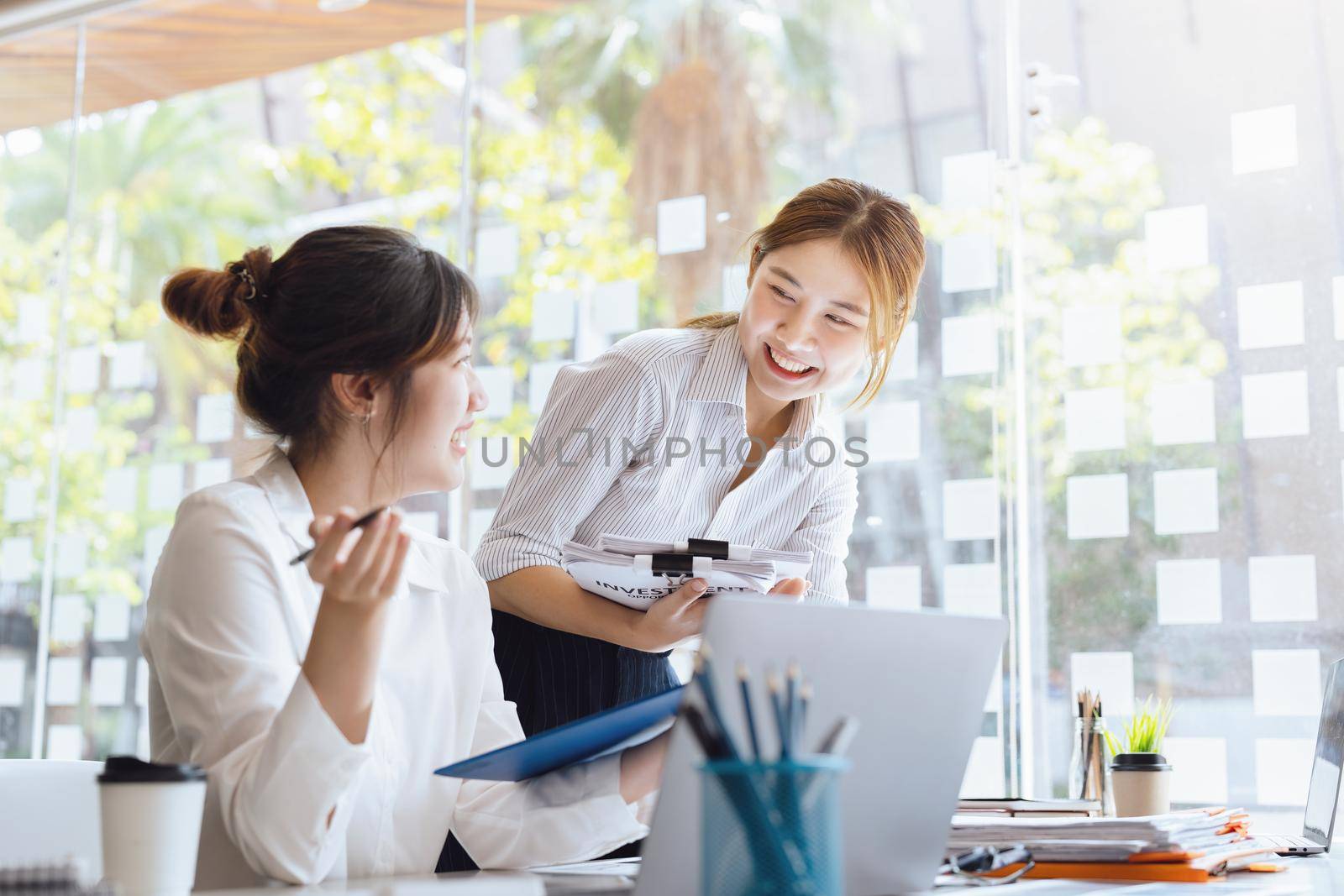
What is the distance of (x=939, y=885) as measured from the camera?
112 cm

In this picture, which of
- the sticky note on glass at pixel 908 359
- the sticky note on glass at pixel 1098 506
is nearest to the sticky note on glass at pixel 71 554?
the sticky note on glass at pixel 908 359

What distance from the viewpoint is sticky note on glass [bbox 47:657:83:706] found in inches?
180

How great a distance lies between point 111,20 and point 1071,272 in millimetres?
3404

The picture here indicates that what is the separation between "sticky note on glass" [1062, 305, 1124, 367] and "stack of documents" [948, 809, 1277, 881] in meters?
1.88

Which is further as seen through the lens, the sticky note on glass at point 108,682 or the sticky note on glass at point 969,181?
the sticky note on glass at point 108,682

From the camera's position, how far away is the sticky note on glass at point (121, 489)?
181 inches

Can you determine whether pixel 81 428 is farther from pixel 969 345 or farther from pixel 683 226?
pixel 969 345

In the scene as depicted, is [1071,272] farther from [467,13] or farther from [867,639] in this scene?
[867,639]

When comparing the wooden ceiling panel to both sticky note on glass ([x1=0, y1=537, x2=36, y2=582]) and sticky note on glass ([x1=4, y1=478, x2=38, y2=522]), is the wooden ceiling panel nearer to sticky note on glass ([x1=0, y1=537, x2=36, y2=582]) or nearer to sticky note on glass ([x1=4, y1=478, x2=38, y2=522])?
sticky note on glass ([x1=4, y1=478, x2=38, y2=522])

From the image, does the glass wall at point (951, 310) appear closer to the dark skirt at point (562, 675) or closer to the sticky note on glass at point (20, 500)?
the sticky note on glass at point (20, 500)

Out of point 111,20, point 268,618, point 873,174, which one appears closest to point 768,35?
point 873,174

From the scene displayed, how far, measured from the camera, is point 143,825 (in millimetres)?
861

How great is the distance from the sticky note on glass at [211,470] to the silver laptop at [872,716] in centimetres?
395

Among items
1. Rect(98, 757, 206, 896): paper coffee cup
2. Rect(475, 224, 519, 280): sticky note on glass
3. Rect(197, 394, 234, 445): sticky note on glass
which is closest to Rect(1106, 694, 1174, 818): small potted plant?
Rect(98, 757, 206, 896): paper coffee cup
